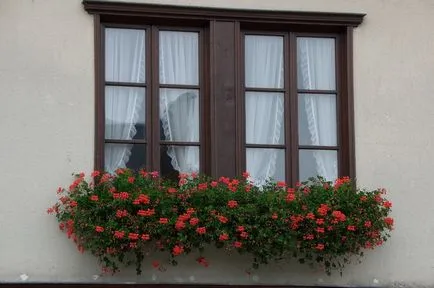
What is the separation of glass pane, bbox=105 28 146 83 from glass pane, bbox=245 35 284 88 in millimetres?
1015

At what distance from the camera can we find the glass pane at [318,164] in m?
11.0

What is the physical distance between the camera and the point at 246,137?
11.0 metres

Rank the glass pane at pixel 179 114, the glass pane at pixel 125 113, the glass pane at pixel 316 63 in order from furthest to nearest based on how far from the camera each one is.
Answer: the glass pane at pixel 316 63
the glass pane at pixel 179 114
the glass pane at pixel 125 113

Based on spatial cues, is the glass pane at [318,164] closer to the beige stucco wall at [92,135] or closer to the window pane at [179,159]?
the beige stucco wall at [92,135]

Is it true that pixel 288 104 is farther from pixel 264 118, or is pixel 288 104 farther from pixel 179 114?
pixel 179 114

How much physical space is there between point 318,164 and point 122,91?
1.98 meters

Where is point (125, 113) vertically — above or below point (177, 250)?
above

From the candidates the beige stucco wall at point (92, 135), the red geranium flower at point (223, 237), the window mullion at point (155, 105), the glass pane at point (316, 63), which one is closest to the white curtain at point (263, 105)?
the glass pane at point (316, 63)

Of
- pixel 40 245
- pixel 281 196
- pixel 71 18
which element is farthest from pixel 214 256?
pixel 71 18

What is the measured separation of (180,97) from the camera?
10.9 meters

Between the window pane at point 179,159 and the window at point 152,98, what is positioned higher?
the window at point 152,98

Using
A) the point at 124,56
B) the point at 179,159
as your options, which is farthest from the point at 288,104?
the point at 124,56

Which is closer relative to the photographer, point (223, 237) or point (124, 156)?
point (223, 237)

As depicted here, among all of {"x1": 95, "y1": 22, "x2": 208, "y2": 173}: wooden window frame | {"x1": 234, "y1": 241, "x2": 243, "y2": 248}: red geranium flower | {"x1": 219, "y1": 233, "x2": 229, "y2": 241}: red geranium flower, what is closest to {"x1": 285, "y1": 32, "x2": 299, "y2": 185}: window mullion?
{"x1": 95, "y1": 22, "x2": 208, "y2": 173}: wooden window frame
